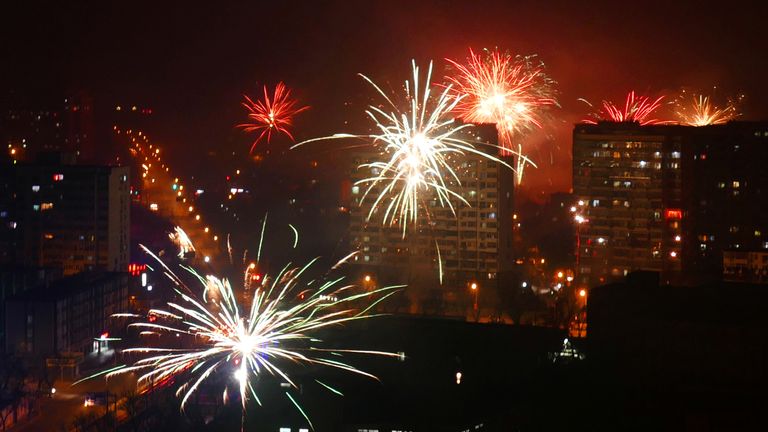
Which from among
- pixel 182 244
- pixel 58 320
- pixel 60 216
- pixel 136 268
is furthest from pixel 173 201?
pixel 58 320

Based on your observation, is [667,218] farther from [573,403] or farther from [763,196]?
[573,403]

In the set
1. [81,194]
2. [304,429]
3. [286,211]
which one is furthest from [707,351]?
[286,211]

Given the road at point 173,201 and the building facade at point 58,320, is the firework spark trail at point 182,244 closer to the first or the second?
the road at point 173,201

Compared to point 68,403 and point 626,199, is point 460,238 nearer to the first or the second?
point 626,199

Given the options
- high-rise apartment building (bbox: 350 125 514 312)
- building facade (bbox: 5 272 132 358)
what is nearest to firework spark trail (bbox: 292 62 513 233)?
high-rise apartment building (bbox: 350 125 514 312)

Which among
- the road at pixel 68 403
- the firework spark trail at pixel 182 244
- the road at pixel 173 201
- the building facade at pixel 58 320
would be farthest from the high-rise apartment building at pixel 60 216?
the road at pixel 68 403
